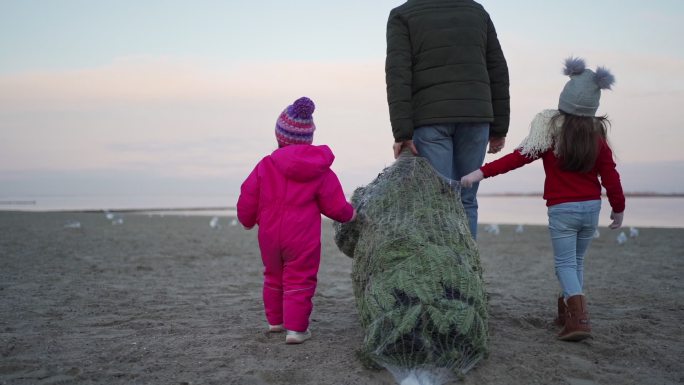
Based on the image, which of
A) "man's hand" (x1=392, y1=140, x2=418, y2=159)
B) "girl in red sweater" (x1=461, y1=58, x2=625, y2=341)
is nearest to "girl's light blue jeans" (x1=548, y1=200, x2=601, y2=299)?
"girl in red sweater" (x1=461, y1=58, x2=625, y2=341)

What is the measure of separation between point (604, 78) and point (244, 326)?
3.40m

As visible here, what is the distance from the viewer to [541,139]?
161 inches

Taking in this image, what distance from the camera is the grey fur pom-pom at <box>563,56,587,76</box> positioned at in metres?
4.20

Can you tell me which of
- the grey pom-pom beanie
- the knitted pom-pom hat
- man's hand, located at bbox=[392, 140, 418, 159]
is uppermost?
the grey pom-pom beanie

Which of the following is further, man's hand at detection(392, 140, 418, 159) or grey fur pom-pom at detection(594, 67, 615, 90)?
man's hand at detection(392, 140, 418, 159)

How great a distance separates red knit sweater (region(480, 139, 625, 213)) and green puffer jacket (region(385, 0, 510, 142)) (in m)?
0.39

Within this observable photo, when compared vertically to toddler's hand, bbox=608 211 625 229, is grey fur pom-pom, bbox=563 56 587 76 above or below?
above

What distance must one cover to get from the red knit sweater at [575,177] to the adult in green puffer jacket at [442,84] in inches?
12.6

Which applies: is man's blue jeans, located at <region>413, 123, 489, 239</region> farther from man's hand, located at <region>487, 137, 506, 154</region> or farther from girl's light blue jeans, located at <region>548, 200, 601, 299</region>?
girl's light blue jeans, located at <region>548, 200, 601, 299</region>

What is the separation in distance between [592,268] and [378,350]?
6.51 m

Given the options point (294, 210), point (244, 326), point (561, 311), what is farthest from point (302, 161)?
point (561, 311)

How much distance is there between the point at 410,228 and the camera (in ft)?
12.0

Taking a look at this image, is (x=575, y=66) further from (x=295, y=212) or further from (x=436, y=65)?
(x=295, y=212)

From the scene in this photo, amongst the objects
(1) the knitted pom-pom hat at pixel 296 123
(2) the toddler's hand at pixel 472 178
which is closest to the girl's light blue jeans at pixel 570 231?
(2) the toddler's hand at pixel 472 178
